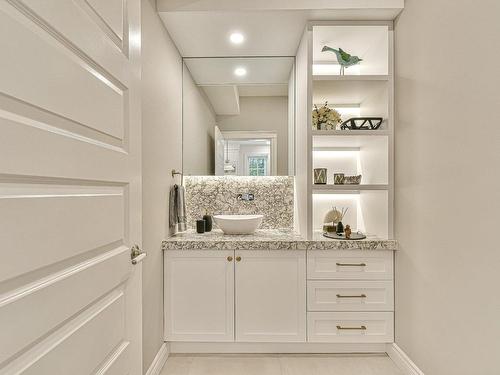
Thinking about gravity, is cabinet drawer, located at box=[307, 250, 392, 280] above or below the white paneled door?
below

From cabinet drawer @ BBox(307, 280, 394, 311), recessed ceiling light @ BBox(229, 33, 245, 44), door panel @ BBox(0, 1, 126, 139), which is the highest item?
recessed ceiling light @ BBox(229, 33, 245, 44)

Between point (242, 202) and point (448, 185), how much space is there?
169cm

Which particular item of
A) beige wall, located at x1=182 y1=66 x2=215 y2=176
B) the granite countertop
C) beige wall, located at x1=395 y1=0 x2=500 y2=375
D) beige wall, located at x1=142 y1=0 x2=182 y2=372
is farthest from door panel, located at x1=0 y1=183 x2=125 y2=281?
beige wall, located at x1=182 y1=66 x2=215 y2=176

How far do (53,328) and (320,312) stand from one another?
1866mm

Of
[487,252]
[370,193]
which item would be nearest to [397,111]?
[370,193]

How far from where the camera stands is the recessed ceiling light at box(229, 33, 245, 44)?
2.42 metres

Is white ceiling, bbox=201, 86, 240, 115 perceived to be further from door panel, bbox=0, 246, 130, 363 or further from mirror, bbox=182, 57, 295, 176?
door panel, bbox=0, 246, 130, 363

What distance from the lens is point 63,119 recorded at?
0.77 meters

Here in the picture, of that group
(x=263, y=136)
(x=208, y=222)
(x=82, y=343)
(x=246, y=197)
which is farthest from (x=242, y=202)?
(x=82, y=343)

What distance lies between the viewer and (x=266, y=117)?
293 cm

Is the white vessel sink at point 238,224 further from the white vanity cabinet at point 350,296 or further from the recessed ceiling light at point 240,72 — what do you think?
the recessed ceiling light at point 240,72

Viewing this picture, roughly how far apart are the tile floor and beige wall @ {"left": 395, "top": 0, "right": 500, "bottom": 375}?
0.86 ft

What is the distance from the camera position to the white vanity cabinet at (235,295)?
2.22m

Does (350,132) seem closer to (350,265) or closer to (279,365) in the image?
(350,265)
